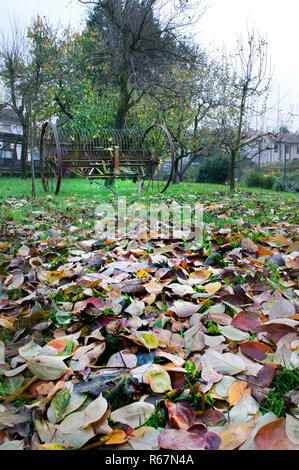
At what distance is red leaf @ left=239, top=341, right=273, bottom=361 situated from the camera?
106 centimetres

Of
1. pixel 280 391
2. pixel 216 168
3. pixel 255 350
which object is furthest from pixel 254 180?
pixel 280 391

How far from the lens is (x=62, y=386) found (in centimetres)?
97

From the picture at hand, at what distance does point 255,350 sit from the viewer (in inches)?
42.4

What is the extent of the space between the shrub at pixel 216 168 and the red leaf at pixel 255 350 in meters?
16.7

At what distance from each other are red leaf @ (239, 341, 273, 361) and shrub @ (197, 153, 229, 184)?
16663 millimetres

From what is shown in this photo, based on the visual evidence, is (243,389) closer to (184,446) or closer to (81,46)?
(184,446)

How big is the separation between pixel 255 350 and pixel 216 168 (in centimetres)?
1677

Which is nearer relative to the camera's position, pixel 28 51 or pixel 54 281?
pixel 54 281

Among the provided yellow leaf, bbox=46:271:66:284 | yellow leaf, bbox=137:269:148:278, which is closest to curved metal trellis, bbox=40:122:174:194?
yellow leaf, bbox=46:271:66:284

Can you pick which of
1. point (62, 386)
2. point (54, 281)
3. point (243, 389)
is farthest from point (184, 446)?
point (54, 281)

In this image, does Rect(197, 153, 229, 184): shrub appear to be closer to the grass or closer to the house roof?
the house roof

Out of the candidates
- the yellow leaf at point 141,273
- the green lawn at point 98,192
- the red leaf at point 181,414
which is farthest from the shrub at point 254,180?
the red leaf at point 181,414

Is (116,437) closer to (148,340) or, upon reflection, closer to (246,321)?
(148,340)

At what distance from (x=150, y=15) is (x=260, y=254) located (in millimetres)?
9794
